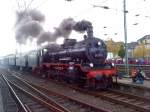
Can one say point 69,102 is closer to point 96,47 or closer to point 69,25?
point 96,47

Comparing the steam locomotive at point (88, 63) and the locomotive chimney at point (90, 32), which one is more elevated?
the locomotive chimney at point (90, 32)

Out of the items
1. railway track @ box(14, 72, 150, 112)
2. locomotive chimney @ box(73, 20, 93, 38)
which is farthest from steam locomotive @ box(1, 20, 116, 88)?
railway track @ box(14, 72, 150, 112)

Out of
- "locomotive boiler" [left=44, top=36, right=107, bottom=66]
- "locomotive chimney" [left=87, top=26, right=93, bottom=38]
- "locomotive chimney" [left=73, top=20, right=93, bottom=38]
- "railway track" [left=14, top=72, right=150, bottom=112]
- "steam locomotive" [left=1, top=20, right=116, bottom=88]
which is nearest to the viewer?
"railway track" [left=14, top=72, right=150, bottom=112]

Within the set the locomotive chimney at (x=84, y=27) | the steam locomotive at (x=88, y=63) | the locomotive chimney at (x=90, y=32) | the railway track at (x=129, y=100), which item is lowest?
the railway track at (x=129, y=100)

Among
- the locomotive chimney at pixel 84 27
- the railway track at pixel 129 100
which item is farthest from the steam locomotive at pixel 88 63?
the railway track at pixel 129 100

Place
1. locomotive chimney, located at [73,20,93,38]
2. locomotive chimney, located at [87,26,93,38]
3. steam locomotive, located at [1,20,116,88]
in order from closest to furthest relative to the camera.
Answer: steam locomotive, located at [1,20,116,88]
locomotive chimney, located at [87,26,93,38]
locomotive chimney, located at [73,20,93,38]

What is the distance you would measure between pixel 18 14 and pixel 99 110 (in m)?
28.3

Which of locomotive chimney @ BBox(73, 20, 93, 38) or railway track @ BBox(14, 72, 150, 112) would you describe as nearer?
railway track @ BBox(14, 72, 150, 112)

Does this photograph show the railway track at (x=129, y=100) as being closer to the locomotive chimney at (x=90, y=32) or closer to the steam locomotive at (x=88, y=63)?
the steam locomotive at (x=88, y=63)

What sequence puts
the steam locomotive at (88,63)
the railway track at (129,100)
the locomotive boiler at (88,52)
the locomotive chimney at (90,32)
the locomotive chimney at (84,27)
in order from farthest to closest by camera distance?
1. the locomotive chimney at (84,27)
2. the locomotive chimney at (90,32)
3. the locomotive boiler at (88,52)
4. the steam locomotive at (88,63)
5. the railway track at (129,100)

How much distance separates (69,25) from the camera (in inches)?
977

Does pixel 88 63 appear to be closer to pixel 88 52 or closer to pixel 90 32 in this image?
pixel 88 52

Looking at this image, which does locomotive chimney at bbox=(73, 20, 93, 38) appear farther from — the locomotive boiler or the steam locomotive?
the locomotive boiler

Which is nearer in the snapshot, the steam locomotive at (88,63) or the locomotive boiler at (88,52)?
the steam locomotive at (88,63)
